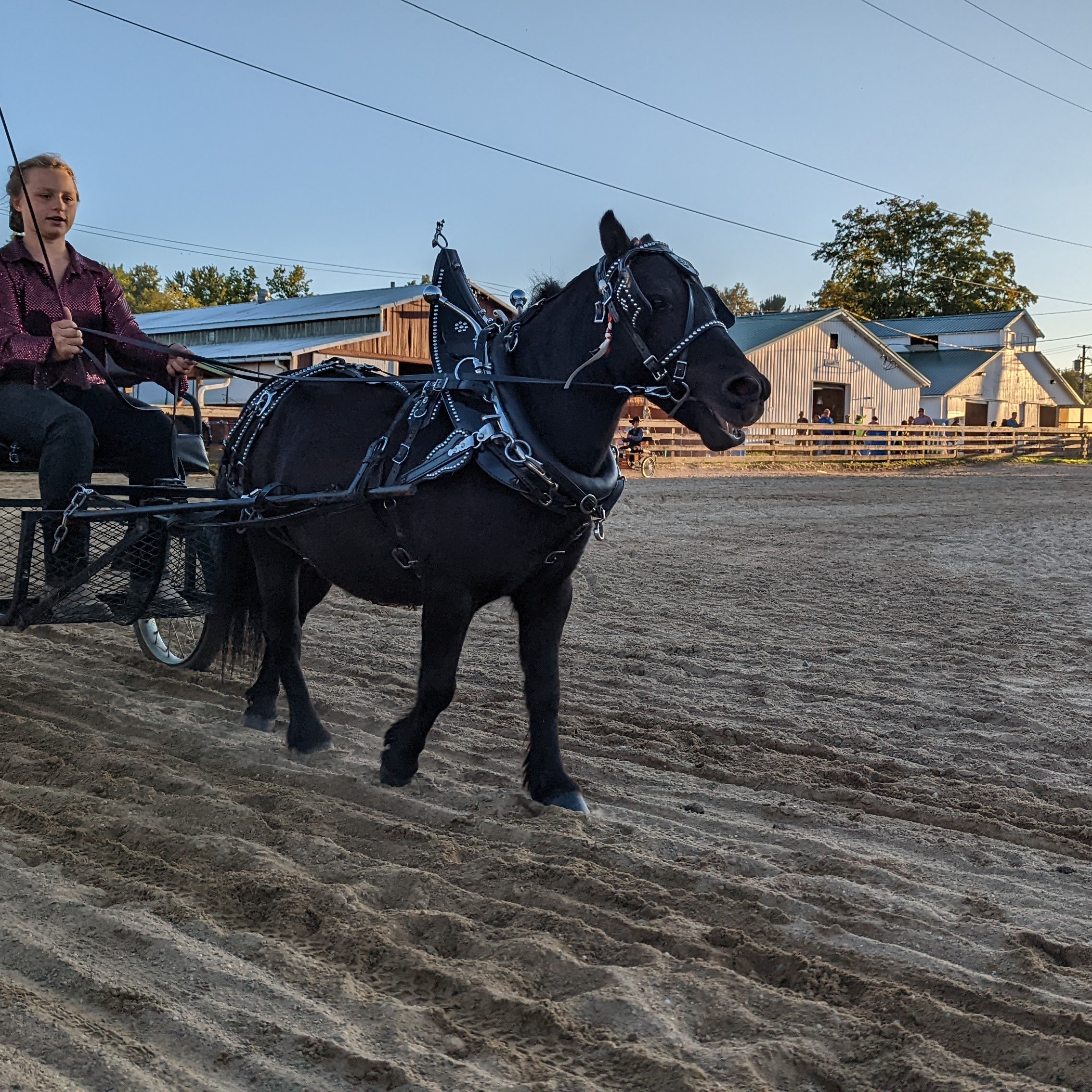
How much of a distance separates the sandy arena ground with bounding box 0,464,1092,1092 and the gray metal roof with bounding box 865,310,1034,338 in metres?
55.4

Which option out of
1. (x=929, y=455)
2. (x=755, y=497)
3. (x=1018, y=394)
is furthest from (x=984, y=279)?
(x=755, y=497)

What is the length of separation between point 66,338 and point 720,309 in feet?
8.98

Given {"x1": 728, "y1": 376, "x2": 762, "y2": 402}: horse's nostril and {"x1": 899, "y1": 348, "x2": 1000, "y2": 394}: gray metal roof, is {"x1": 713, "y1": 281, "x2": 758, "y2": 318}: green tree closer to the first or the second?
{"x1": 899, "y1": 348, "x2": 1000, "y2": 394}: gray metal roof

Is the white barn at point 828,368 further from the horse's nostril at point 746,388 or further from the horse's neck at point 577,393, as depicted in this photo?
the horse's nostril at point 746,388

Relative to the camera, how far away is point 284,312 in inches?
1511

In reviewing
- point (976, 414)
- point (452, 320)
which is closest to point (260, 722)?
point (452, 320)

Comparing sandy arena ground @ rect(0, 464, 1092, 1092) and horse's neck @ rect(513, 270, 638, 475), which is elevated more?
horse's neck @ rect(513, 270, 638, 475)

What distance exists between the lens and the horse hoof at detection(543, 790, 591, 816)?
4105 mm

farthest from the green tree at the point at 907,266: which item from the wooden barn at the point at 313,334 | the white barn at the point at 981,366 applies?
the wooden barn at the point at 313,334

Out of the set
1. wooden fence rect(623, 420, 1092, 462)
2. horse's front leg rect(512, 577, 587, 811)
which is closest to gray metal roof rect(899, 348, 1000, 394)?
wooden fence rect(623, 420, 1092, 462)

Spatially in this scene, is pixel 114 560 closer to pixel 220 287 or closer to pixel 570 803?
pixel 570 803

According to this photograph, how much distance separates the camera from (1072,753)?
4859mm

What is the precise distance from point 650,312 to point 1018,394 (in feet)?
Answer: 202

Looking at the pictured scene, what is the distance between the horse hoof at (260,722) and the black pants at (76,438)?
1084 millimetres
